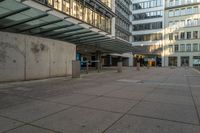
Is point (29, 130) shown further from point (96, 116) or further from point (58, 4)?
point (58, 4)

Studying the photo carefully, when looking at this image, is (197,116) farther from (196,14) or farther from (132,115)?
(196,14)

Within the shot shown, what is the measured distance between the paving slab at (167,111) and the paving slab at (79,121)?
0.92 meters

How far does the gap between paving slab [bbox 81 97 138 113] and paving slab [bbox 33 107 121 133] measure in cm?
46

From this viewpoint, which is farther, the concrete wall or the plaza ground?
the concrete wall

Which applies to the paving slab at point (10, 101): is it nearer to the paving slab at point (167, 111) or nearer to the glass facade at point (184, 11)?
the paving slab at point (167, 111)

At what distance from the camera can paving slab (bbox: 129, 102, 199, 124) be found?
4813 mm

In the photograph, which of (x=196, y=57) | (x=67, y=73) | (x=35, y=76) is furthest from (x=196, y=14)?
(x=35, y=76)

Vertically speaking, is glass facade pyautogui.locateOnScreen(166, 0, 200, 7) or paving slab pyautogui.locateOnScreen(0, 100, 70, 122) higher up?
glass facade pyautogui.locateOnScreen(166, 0, 200, 7)

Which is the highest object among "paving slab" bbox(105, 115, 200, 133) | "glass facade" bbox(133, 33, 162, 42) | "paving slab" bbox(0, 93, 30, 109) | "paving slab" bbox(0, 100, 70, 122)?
"glass facade" bbox(133, 33, 162, 42)

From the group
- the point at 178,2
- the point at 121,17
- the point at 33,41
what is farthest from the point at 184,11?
the point at 33,41

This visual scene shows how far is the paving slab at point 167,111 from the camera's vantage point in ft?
15.8

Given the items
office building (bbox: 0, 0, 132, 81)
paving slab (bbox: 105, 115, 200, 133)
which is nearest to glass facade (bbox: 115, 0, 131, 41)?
office building (bbox: 0, 0, 132, 81)

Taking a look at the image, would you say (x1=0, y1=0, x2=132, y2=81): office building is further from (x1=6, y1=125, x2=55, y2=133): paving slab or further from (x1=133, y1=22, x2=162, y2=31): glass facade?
(x1=133, y1=22, x2=162, y2=31): glass facade

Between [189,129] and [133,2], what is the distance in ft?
216
